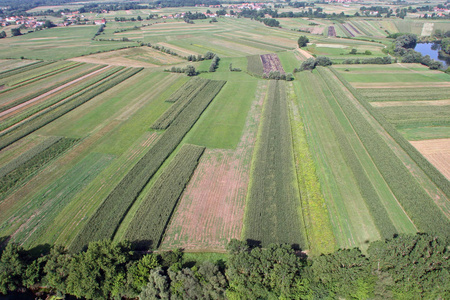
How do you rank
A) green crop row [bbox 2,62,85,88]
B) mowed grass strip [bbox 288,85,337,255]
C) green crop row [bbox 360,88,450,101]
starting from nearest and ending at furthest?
mowed grass strip [bbox 288,85,337,255], green crop row [bbox 360,88,450,101], green crop row [bbox 2,62,85,88]

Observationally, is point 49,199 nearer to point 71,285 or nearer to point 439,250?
point 71,285

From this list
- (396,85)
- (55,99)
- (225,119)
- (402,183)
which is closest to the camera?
(402,183)

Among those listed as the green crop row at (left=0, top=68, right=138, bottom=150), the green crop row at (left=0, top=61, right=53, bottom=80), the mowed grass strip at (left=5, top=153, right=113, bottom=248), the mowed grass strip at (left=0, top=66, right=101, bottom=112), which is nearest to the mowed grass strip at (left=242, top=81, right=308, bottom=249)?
the mowed grass strip at (left=5, top=153, right=113, bottom=248)

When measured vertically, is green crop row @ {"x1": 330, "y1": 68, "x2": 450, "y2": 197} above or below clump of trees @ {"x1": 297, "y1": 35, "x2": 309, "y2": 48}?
below

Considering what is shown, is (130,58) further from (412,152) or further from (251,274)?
(251,274)

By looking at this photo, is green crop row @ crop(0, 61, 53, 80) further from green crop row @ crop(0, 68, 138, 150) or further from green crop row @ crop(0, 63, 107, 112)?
green crop row @ crop(0, 68, 138, 150)

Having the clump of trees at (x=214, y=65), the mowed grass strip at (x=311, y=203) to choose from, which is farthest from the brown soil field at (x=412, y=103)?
the clump of trees at (x=214, y=65)

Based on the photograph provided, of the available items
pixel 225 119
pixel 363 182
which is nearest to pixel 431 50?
pixel 225 119
